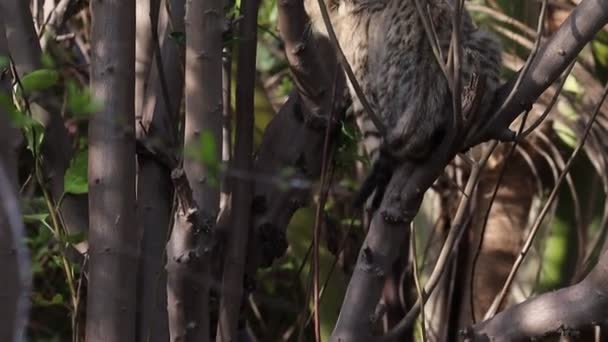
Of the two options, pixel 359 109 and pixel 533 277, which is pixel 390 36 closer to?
pixel 359 109

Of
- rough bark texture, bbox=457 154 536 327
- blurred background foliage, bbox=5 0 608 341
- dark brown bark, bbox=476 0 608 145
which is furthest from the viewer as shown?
rough bark texture, bbox=457 154 536 327

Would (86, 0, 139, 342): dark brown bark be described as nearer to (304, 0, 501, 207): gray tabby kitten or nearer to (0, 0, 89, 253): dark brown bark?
(0, 0, 89, 253): dark brown bark

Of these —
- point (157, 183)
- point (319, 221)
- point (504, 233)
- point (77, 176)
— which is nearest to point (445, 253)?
point (319, 221)

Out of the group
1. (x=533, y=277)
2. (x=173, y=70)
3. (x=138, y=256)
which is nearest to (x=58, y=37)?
(x=173, y=70)

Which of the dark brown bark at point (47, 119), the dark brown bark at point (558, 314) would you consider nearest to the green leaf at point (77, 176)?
the dark brown bark at point (47, 119)

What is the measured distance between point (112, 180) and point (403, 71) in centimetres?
80

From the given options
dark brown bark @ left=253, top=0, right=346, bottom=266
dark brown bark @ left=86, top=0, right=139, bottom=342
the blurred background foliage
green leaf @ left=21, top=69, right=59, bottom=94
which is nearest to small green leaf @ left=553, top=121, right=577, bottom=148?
the blurred background foliage

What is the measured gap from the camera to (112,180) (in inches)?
78.4

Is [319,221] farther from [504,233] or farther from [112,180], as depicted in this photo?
[504,233]

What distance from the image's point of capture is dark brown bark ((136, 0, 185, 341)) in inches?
87.3

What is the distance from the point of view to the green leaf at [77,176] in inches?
82.7

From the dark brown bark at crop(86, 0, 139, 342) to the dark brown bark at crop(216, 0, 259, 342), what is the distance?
0.90 ft

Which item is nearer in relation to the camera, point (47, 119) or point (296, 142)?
point (47, 119)

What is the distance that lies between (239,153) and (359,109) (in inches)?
14.9
